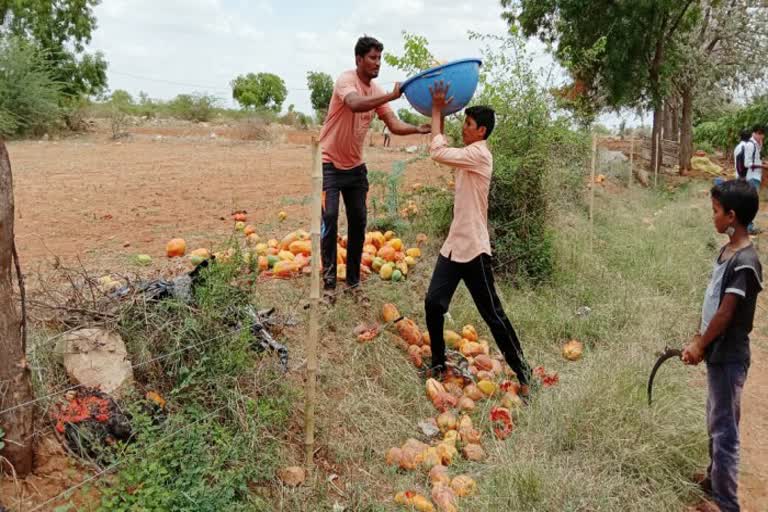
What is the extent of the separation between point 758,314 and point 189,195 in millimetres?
6859

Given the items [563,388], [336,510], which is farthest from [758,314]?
[336,510]

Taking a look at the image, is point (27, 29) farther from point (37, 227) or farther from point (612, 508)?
point (612, 508)

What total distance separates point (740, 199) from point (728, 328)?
1.89ft

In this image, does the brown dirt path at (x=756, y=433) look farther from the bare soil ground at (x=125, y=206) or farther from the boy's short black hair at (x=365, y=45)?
the boy's short black hair at (x=365, y=45)

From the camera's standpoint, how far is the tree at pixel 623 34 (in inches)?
497

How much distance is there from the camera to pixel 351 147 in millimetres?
4129

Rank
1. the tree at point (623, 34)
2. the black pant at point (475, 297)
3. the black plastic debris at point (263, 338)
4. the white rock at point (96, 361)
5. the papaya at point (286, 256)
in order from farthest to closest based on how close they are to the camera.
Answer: the tree at point (623, 34), the papaya at point (286, 256), the black pant at point (475, 297), the black plastic debris at point (263, 338), the white rock at point (96, 361)

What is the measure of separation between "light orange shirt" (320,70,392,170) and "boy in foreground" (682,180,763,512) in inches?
88.3

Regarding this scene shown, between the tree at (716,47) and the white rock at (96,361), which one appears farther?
the tree at (716,47)

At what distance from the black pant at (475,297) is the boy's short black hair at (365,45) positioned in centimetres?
145

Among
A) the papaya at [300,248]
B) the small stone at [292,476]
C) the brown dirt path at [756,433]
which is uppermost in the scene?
the papaya at [300,248]

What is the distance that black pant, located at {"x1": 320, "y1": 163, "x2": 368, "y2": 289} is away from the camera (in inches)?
164


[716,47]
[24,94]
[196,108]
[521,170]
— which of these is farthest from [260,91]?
[521,170]

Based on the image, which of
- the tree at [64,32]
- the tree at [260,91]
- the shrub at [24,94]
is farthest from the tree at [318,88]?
the shrub at [24,94]
